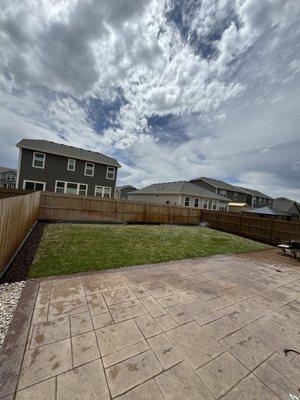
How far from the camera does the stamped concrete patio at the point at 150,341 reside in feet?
6.52

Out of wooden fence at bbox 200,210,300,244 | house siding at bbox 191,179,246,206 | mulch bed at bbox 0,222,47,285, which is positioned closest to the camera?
mulch bed at bbox 0,222,47,285

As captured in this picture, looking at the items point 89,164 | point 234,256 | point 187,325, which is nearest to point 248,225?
point 234,256

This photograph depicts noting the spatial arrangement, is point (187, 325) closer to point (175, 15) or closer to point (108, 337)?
point (108, 337)

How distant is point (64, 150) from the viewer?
64.6ft

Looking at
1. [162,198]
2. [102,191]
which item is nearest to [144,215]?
[102,191]

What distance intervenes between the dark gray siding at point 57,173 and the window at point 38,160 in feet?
0.82

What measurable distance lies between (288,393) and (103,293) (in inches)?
120

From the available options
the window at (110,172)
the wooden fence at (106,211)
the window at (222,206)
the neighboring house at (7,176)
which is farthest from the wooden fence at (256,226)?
the neighboring house at (7,176)

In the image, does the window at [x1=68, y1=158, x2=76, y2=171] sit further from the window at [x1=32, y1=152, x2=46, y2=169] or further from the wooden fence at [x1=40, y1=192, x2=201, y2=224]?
the wooden fence at [x1=40, y1=192, x2=201, y2=224]

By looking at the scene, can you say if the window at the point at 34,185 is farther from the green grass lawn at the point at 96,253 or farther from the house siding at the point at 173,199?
the house siding at the point at 173,199

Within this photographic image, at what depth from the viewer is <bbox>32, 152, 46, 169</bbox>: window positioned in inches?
709

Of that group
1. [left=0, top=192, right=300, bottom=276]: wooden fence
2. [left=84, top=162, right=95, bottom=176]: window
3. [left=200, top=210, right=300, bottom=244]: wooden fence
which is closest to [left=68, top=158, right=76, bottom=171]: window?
[left=84, top=162, right=95, bottom=176]: window

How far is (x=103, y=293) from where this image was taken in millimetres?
3855

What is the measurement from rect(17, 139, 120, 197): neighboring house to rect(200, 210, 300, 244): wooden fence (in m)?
11.7
